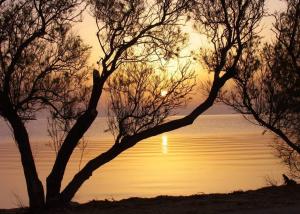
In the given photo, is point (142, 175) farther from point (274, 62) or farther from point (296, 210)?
point (296, 210)

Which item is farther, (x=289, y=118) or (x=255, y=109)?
(x=289, y=118)

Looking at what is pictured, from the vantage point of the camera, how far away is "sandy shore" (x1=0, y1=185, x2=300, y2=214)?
49.9 feet

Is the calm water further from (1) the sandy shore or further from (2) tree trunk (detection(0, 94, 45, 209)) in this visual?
(1) the sandy shore

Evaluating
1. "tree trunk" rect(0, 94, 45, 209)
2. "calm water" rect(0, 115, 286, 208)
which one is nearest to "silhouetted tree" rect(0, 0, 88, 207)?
"tree trunk" rect(0, 94, 45, 209)

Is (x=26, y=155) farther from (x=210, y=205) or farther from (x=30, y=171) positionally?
(x=210, y=205)

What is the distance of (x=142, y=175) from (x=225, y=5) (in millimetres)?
28411

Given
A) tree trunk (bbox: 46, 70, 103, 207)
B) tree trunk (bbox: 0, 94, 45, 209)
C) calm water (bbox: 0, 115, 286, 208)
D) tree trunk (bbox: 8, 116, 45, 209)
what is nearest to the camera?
tree trunk (bbox: 0, 94, 45, 209)

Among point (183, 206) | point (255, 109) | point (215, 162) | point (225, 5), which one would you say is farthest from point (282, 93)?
point (215, 162)

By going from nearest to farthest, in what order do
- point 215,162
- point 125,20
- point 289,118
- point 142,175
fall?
point 125,20, point 289,118, point 142,175, point 215,162

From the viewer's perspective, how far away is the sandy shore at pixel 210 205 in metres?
15.2

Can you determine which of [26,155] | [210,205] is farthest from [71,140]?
[210,205]

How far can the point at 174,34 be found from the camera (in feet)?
61.7

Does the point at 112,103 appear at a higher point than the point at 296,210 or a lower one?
higher

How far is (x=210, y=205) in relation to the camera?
16.6 meters
